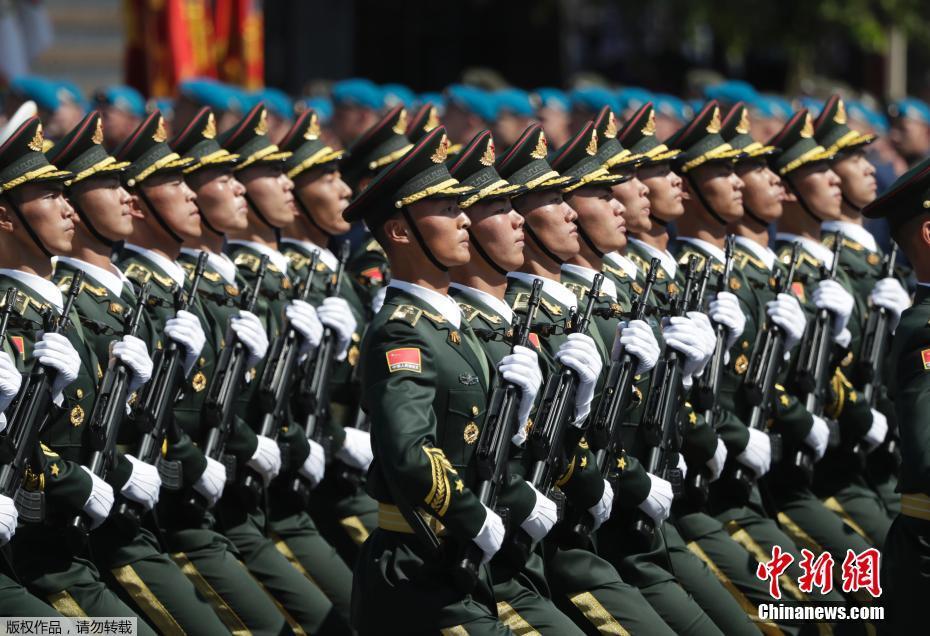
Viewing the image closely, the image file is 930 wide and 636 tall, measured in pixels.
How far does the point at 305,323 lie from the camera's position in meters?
7.69

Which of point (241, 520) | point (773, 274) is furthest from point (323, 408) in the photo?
point (773, 274)

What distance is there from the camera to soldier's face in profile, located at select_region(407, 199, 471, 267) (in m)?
6.13

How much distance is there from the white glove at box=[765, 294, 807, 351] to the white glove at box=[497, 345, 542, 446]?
213 cm

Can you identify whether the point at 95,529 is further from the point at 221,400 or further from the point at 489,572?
the point at 489,572

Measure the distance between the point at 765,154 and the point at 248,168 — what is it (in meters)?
2.39

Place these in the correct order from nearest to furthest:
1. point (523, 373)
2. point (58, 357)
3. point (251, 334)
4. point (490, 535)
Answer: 1. point (490, 535)
2. point (523, 373)
3. point (58, 357)
4. point (251, 334)

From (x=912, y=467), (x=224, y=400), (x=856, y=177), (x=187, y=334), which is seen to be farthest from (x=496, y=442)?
(x=856, y=177)

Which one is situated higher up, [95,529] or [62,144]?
[62,144]

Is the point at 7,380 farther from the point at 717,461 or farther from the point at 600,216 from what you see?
the point at 717,461

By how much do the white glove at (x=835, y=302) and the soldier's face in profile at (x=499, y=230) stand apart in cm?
210

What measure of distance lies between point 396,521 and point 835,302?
299 cm

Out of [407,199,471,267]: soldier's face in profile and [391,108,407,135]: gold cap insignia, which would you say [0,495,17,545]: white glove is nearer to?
[407,199,471,267]: soldier's face in profile

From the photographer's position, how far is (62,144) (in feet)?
23.7

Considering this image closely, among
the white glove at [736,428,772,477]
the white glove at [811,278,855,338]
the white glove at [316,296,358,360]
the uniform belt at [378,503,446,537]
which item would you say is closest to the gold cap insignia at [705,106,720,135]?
the white glove at [811,278,855,338]
